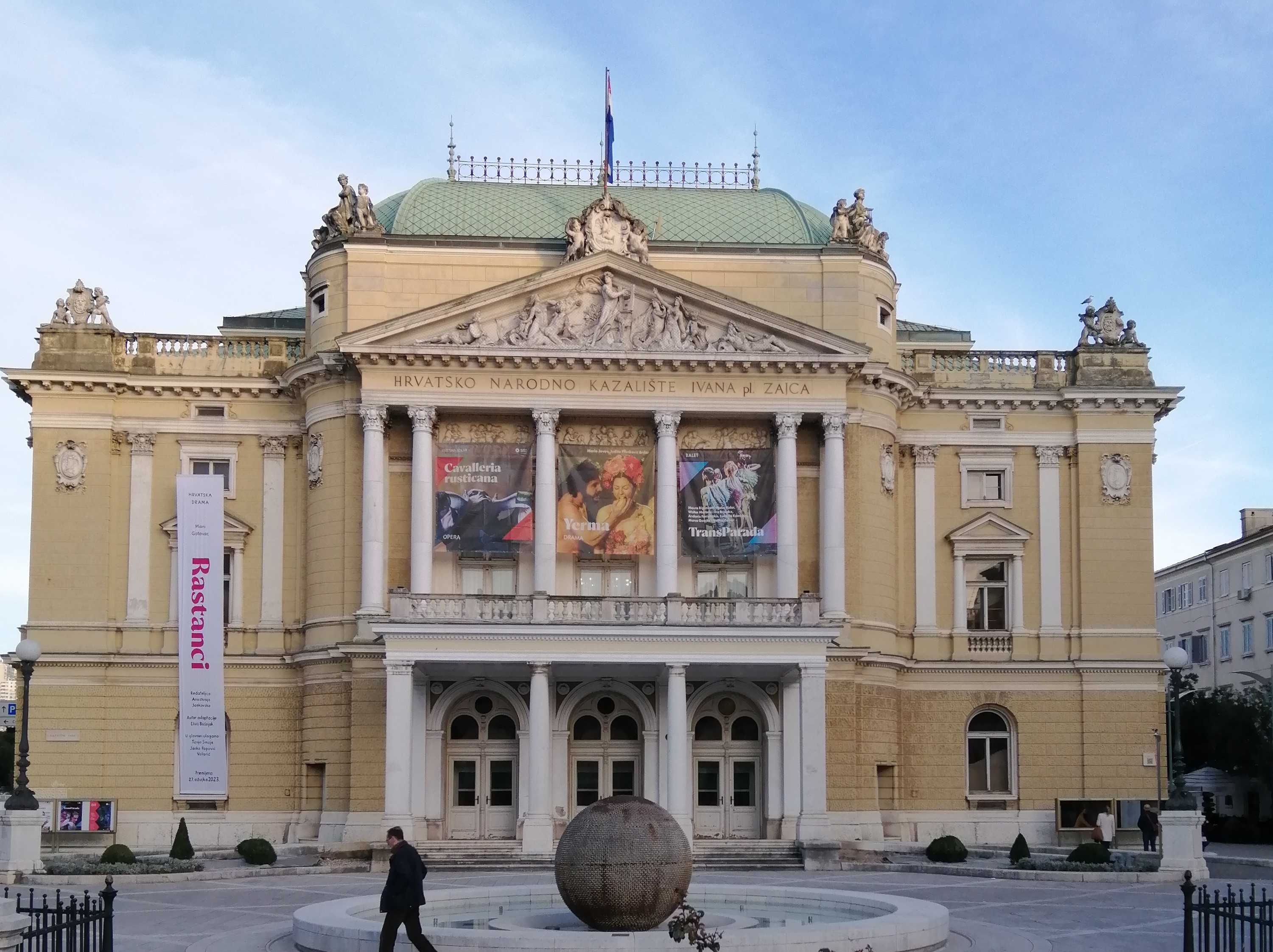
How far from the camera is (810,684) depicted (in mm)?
47156

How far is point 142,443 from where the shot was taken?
53.2 meters

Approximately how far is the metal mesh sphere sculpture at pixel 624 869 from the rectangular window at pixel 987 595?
32117 millimetres

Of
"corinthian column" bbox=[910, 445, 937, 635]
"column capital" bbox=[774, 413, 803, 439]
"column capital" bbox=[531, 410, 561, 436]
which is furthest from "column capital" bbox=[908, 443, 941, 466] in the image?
"column capital" bbox=[531, 410, 561, 436]

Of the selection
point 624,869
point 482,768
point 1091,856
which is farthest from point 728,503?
point 624,869

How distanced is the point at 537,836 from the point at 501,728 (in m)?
5.20

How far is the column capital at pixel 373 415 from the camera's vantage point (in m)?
49.7

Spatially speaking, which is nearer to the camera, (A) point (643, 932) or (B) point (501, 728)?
(A) point (643, 932)

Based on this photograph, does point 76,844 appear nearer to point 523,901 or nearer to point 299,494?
point 299,494

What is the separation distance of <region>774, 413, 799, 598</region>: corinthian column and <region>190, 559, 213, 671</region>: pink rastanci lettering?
650 inches

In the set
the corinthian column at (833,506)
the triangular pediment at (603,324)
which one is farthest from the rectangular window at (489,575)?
the corinthian column at (833,506)

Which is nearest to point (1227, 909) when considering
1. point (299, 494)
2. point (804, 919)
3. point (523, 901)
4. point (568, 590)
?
point (804, 919)

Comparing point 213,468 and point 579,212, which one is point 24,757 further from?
point 579,212

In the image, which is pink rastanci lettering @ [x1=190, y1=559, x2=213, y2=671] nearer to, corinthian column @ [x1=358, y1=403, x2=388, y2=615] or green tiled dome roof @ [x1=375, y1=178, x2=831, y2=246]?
corinthian column @ [x1=358, y1=403, x2=388, y2=615]

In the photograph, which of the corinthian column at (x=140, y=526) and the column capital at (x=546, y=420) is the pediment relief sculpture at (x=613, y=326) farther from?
the corinthian column at (x=140, y=526)
